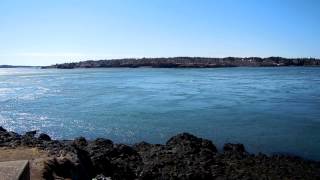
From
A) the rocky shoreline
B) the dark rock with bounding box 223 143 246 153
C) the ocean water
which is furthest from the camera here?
the ocean water

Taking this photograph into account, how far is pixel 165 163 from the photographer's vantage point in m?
14.4

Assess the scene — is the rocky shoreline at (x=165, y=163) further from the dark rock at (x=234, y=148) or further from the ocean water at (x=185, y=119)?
the ocean water at (x=185, y=119)

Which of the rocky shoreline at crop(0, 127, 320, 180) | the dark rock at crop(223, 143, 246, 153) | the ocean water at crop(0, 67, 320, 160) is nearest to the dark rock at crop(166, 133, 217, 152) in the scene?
the rocky shoreline at crop(0, 127, 320, 180)

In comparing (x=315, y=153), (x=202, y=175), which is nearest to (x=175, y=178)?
(x=202, y=175)

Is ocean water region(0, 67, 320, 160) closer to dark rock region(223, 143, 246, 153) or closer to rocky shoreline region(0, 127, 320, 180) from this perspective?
Result: dark rock region(223, 143, 246, 153)

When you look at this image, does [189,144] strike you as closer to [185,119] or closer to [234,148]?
[234,148]

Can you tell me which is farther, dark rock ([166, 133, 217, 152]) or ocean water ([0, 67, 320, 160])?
ocean water ([0, 67, 320, 160])

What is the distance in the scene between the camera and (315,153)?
18.2 metres

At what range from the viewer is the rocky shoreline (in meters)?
12.7

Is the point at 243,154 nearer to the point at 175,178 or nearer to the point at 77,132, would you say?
the point at 175,178

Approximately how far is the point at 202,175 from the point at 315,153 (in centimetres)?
716

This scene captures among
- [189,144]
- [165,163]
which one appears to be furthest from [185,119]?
[165,163]

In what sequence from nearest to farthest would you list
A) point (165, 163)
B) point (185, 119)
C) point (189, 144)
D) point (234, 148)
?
point (165, 163)
point (189, 144)
point (234, 148)
point (185, 119)

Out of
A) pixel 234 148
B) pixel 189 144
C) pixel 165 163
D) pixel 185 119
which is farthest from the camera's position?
pixel 185 119
